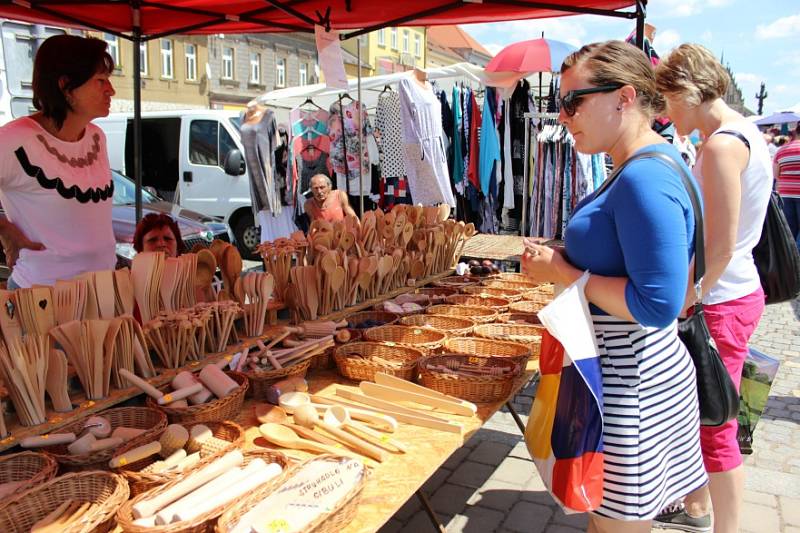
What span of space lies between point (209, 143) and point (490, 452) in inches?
234

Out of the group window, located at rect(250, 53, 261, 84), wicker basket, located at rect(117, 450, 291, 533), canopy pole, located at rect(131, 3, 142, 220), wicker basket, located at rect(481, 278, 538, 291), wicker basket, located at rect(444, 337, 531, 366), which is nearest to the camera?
wicker basket, located at rect(117, 450, 291, 533)

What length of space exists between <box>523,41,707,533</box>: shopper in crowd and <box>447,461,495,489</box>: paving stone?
154 centimetres

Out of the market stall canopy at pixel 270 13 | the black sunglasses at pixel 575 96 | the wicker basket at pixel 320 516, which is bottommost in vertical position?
the wicker basket at pixel 320 516

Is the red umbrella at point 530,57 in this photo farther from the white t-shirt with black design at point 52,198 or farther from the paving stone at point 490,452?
the white t-shirt with black design at point 52,198

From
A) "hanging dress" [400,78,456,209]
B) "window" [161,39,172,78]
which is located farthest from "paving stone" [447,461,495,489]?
"window" [161,39,172,78]

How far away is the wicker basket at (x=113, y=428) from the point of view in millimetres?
1428

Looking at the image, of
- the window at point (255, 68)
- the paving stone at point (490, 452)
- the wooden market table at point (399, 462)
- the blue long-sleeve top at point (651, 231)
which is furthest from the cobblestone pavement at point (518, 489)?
the window at point (255, 68)

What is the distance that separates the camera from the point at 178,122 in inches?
316

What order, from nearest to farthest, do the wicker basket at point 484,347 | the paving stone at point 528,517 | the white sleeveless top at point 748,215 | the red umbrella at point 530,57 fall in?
the white sleeveless top at point 748,215
the wicker basket at point 484,347
the paving stone at point 528,517
the red umbrella at point 530,57

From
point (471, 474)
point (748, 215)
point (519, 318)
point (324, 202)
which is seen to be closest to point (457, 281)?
point (519, 318)

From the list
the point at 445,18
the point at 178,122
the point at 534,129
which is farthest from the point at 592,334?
the point at 178,122

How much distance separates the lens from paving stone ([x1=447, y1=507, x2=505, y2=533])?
2553mm

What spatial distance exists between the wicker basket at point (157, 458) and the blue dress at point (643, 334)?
848 mm

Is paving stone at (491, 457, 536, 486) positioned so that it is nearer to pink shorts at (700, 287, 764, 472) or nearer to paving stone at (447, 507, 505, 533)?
paving stone at (447, 507, 505, 533)
